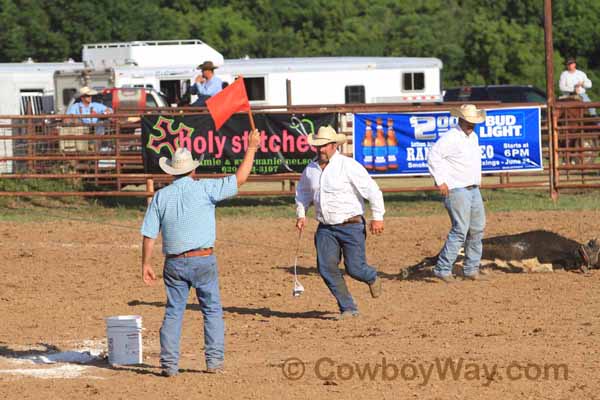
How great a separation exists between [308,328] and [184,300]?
1.99 m

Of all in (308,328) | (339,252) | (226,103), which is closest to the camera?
(226,103)

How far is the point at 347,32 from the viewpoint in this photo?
178 ft

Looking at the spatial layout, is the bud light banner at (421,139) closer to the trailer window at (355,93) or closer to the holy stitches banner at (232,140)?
the holy stitches banner at (232,140)

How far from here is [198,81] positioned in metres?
20.5

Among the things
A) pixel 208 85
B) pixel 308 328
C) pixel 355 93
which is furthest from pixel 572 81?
pixel 308 328

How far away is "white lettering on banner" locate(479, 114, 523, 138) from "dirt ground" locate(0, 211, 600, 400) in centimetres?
312

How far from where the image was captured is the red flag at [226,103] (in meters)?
9.23

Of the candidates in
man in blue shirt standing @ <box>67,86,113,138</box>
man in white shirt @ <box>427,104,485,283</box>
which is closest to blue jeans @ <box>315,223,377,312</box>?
man in white shirt @ <box>427,104,485,283</box>

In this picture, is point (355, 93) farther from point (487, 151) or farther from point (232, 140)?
point (232, 140)

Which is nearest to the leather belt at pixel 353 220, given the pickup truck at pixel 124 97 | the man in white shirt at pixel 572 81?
the pickup truck at pixel 124 97

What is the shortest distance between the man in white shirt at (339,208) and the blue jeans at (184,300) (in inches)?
82.9

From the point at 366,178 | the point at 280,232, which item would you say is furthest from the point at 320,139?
the point at 280,232

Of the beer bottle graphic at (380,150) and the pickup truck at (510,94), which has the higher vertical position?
the pickup truck at (510,94)

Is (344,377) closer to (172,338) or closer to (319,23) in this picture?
(172,338)
